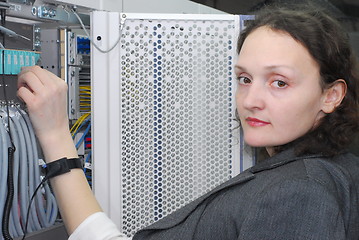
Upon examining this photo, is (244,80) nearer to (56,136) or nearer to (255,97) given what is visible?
(255,97)

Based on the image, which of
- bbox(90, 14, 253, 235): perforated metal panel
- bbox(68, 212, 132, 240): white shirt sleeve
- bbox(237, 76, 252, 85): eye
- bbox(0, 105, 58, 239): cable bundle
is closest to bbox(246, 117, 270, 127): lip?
bbox(237, 76, 252, 85): eye

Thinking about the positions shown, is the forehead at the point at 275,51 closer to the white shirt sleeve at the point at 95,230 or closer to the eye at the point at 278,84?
the eye at the point at 278,84

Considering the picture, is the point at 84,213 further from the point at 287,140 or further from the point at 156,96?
the point at 287,140

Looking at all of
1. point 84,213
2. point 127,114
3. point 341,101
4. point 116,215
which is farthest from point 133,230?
point 341,101

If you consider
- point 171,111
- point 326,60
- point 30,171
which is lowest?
point 30,171

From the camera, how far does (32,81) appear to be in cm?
97

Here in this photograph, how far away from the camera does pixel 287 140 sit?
0.92m

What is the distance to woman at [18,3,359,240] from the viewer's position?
0.74m

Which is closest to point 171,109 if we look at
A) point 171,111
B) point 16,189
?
point 171,111

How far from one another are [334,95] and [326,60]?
4.1 inches

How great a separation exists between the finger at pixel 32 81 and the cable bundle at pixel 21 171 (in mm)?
69

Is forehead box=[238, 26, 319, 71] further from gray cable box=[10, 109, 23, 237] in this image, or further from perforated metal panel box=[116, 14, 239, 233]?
gray cable box=[10, 109, 23, 237]

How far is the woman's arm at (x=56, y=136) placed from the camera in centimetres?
97

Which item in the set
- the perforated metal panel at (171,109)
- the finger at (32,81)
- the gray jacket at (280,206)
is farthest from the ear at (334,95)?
the finger at (32,81)
